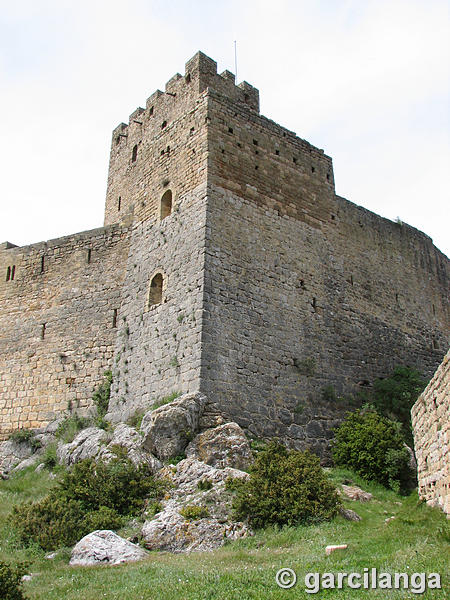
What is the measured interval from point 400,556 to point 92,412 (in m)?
9.93

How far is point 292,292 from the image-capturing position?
602 inches

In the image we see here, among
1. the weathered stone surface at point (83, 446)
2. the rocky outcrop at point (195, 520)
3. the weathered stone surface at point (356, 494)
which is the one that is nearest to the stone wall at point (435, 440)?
the weathered stone surface at point (356, 494)

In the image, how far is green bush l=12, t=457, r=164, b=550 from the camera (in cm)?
967

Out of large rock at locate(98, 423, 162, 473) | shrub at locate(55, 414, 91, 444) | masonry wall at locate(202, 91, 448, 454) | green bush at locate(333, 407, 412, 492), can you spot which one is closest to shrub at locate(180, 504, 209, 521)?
large rock at locate(98, 423, 162, 473)

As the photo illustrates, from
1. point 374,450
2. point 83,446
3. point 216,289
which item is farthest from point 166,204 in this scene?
point 374,450

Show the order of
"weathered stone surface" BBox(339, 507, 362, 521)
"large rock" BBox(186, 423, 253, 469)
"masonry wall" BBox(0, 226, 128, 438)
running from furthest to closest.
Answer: "masonry wall" BBox(0, 226, 128, 438), "large rock" BBox(186, 423, 253, 469), "weathered stone surface" BBox(339, 507, 362, 521)

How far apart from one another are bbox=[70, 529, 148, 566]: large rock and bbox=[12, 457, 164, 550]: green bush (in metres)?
0.80

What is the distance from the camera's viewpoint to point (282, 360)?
14.2 m

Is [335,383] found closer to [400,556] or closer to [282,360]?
[282,360]

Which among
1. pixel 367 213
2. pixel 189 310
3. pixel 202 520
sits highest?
pixel 367 213

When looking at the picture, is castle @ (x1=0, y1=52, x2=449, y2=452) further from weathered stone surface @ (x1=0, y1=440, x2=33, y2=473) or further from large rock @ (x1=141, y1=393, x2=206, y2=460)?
weathered stone surface @ (x1=0, y1=440, x2=33, y2=473)

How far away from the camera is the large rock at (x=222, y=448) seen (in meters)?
11.4

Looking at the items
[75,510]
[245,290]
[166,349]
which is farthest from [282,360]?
[75,510]

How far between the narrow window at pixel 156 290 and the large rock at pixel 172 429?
381 centimetres
